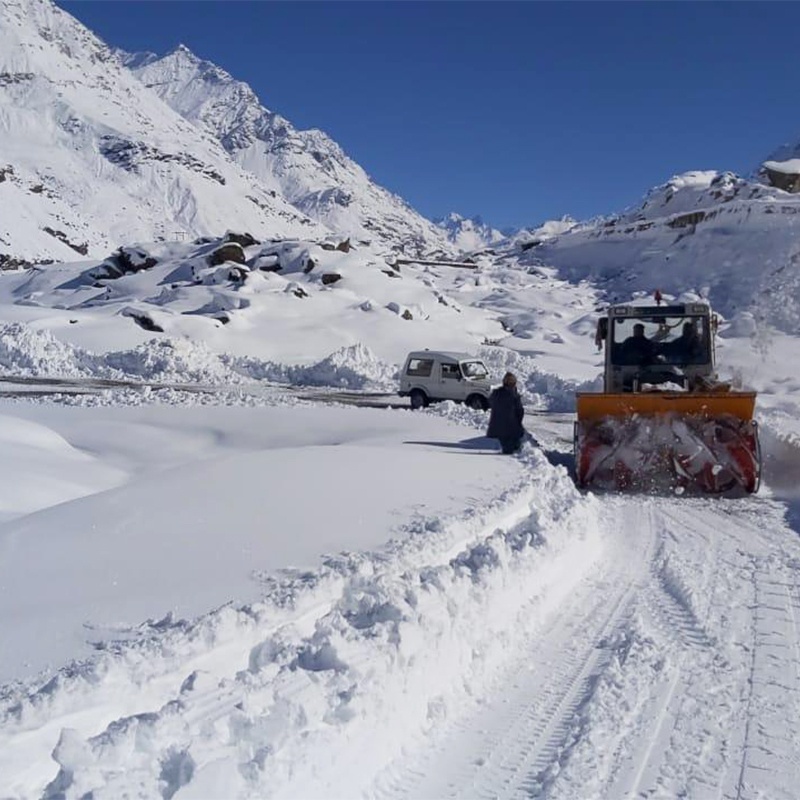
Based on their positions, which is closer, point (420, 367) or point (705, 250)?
point (420, 367)

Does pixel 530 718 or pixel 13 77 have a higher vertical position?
pixel 13 77

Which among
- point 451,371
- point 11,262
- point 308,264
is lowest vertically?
point 451,371

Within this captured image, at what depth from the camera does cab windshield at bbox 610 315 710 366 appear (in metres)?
13.5

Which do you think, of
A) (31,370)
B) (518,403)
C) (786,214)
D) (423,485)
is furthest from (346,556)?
(786,214)

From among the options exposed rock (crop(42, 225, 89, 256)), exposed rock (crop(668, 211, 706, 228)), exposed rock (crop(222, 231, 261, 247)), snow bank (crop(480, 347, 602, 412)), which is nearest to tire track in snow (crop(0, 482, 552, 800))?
snow bank (crop(480, 347, 602, 412))

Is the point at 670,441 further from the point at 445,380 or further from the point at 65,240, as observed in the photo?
the point at 65,240

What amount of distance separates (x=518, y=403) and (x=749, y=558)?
6.17 metres

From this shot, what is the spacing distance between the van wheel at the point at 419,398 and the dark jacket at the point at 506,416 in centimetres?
867

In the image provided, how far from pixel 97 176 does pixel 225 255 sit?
120 m

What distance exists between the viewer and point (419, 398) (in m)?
22.9

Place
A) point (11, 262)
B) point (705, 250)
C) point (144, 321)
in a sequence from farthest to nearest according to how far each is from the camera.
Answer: point (11, 262) → point (705, 250) → point (144, 321)

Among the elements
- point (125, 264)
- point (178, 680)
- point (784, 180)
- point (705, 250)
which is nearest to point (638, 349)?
point (178, 680)

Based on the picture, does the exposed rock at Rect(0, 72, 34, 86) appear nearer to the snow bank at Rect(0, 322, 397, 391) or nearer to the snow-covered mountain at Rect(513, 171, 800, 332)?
the snow-covered mountain at Rect(513, 171, 800, 332)

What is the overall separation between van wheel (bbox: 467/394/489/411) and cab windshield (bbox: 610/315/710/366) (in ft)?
28.1
